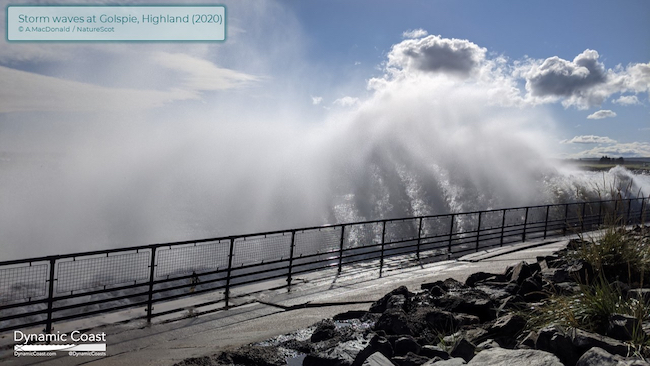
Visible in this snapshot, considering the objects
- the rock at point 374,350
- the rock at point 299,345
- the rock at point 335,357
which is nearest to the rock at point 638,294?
the rock at point 374,350

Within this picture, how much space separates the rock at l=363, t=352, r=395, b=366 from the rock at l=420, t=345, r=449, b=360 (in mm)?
510

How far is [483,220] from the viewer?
124ft

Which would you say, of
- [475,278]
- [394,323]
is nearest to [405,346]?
[394,323]

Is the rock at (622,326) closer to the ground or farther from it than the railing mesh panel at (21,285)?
farther from it

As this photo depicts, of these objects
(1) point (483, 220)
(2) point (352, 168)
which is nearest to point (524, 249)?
(1) point (483, 220)

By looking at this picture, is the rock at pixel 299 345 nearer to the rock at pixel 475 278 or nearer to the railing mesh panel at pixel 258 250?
the railing mesh panel at pixel 258 250

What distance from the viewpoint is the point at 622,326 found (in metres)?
4.18

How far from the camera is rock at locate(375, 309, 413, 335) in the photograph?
18.3 ft

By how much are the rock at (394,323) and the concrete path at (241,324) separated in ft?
4.09

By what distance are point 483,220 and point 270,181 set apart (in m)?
26.3

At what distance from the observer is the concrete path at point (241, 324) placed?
550 cm

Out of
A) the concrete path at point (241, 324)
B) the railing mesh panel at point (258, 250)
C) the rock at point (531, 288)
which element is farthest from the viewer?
the railing mesh panel at point (258, 250)

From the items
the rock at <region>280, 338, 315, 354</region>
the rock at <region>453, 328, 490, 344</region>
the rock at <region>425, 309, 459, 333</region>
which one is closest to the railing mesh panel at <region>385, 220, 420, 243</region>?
the rock at <region>425, 309, 459, 333</region>

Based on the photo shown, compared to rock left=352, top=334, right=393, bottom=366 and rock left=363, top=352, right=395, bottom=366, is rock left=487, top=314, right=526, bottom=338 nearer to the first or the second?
rock left=352, top=334, right=393, bottom=366
